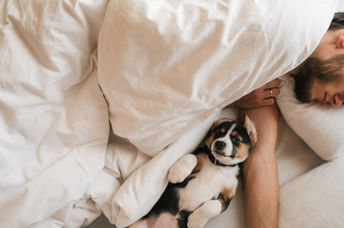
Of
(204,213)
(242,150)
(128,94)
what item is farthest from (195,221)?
(128,94)

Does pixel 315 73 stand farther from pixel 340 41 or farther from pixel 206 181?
pixel 206 181

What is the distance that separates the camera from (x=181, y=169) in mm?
808

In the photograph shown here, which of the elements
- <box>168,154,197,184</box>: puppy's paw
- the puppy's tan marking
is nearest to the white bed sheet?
<box>168,154,197,184</box>: puppy's paw

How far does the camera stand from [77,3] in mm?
662

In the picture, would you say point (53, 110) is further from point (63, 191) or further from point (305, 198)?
point (305, 198)

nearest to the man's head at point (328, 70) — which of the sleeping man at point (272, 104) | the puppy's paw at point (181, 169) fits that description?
the sleeping man at point (272, 104)

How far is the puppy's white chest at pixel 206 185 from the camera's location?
834mm

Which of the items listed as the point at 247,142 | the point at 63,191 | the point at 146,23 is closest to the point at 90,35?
the point at 146,23

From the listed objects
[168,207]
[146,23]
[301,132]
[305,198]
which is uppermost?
[146,23]

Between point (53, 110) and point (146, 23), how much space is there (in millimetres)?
375

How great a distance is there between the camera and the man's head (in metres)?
0.75

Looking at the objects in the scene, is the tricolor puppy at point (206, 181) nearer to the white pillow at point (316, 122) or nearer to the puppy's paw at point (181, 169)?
the puppy's paw at point (181, 169)

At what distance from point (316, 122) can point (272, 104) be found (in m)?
0.16

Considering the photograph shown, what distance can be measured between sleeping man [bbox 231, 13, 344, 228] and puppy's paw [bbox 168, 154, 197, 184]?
0.23m
